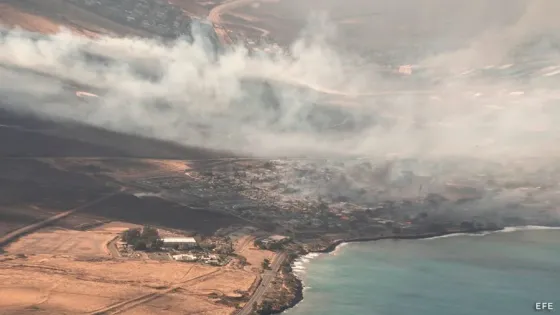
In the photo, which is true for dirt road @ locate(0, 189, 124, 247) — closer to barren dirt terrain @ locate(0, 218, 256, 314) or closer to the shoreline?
barren dirt terrain @ locate(0, 218, 256, 314)

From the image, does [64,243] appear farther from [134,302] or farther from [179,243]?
[134,302]

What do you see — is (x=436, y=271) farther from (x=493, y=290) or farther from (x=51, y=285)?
(x=51, y=285)

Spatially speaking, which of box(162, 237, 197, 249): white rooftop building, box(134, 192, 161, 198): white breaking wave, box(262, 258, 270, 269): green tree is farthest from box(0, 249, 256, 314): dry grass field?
box(134, 192, 161, 198): white breaking wave

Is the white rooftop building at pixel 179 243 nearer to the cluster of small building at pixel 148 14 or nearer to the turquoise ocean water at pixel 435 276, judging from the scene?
the turquoise ocean water at pixel 435 276

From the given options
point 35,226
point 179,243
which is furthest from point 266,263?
point 35,226

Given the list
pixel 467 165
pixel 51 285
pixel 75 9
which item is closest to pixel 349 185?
pixel 467 165
